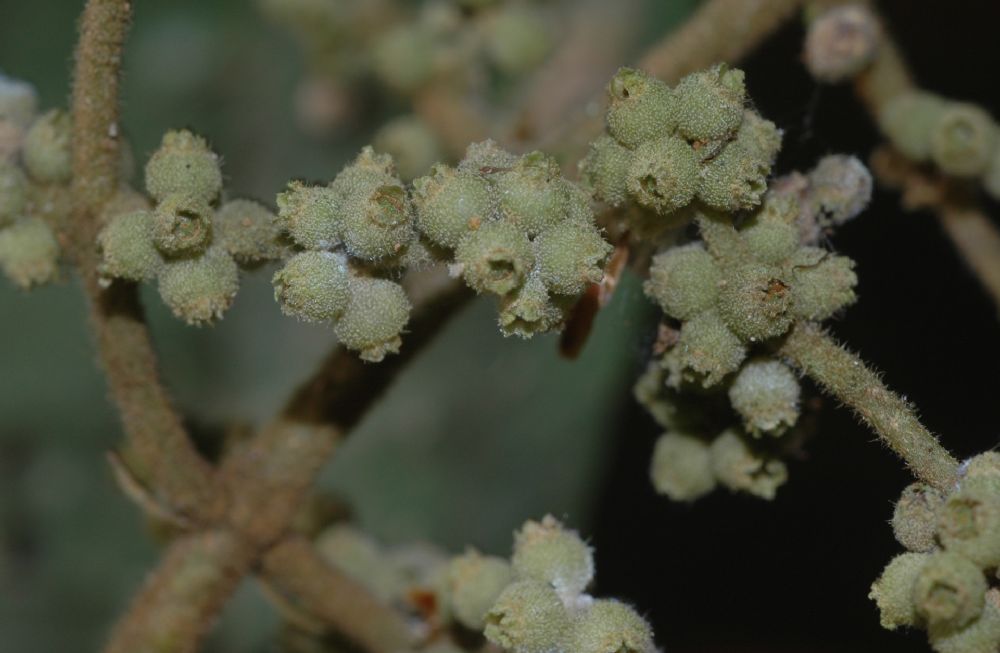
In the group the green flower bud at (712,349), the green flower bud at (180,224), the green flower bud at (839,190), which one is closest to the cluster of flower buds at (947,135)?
the green flower bud at (839,190)

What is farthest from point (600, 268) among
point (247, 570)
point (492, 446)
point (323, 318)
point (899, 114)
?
point (492, 446)

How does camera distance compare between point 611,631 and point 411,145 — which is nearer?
point 611,631

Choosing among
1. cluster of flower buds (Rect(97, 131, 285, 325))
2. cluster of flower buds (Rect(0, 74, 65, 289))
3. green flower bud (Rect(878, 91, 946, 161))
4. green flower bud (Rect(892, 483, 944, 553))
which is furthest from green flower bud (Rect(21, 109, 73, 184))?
green flower bud (Rect(878, 91, 946, 161))

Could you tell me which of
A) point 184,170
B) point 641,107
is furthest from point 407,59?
point 641,107

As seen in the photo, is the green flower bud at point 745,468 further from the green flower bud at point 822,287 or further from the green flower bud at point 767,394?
the green flower bud at point 822,287

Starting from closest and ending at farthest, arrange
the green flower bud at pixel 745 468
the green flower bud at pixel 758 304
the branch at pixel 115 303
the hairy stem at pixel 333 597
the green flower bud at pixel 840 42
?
the green flower bud at pixel 758 304 < the branch at pixel 115 303 < the green flower bud at pixel 745 468 < the hairy stem at pixel 333 597 < the green flower bud at pixel 840 42

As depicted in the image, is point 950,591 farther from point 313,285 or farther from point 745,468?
point 313,285
